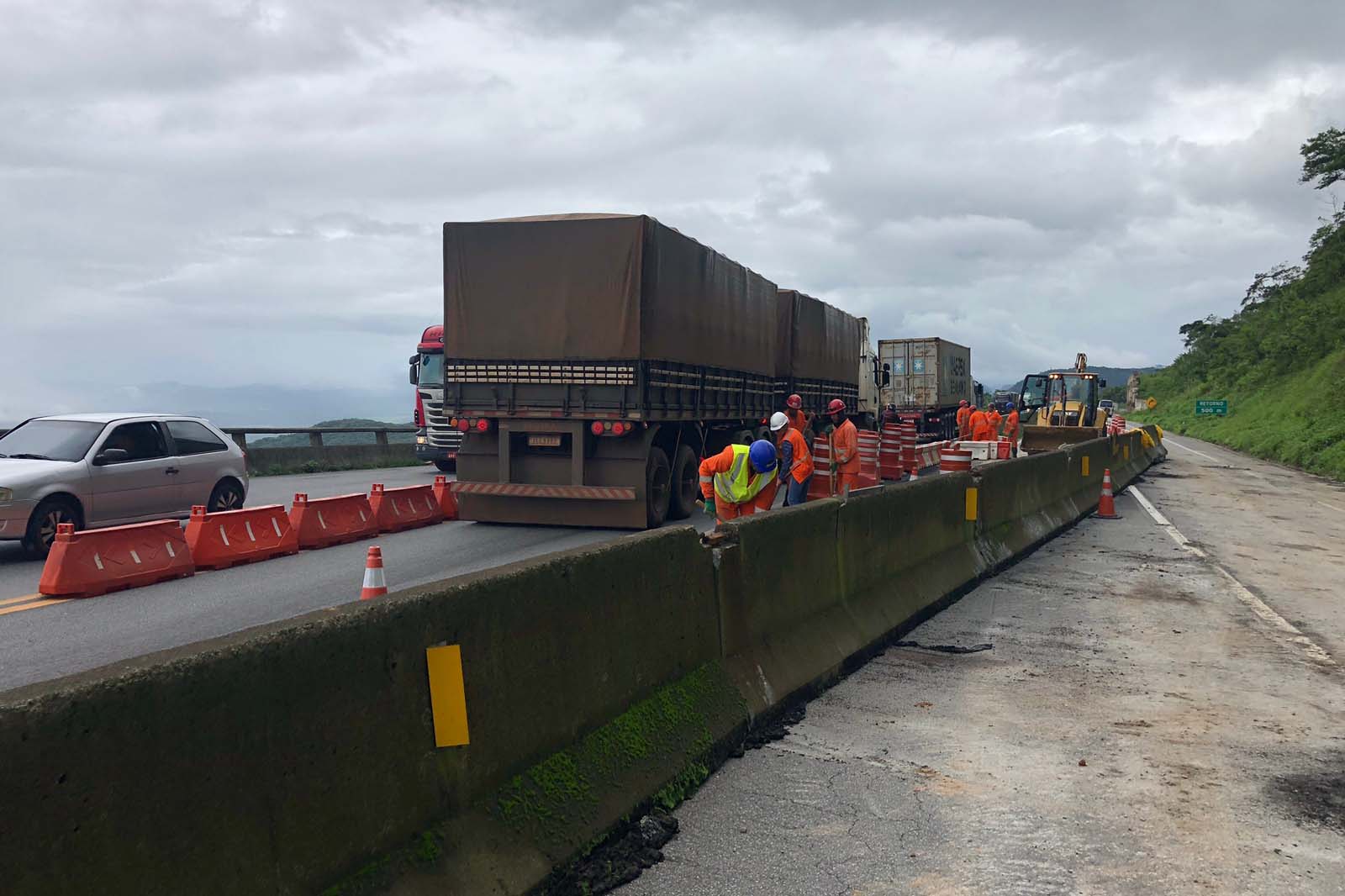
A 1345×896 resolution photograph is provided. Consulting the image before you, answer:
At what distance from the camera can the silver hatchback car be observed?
1108cm

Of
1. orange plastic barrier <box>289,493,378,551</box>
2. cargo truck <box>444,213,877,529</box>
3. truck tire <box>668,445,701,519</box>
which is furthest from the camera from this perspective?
truck tire <box>668,445,701,519</box>

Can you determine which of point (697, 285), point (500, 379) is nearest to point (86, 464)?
point (500, 379)

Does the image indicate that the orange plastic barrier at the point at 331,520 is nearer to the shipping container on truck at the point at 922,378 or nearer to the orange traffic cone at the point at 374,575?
the orange traffic cone at the point at 374,575

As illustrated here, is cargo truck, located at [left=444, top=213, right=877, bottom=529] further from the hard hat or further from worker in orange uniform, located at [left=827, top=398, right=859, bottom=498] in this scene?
the hard hat

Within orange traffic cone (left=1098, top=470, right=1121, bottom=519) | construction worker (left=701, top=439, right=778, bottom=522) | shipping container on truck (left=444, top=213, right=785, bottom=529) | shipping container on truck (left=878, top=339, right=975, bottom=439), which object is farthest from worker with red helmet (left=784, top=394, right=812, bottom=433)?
shipping container on truck (left=878, top=339, right=975, bottom=439)

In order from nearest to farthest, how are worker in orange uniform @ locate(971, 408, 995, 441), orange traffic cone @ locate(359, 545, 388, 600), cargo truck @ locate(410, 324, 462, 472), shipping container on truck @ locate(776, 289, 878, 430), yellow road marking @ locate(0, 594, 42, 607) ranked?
orange traffic cone @ locate(359, 545, 388, 600) < yellow road marking @ locate(0, 594, 42, 607) < shipping container on truck @ locate(776, 289, 878, 430) < cargo truck @ locate(410, 324, 462, 472) < worker in orange uniform @ locate(971, 408, 995, 441)

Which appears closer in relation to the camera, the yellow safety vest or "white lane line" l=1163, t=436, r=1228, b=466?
the yellow safety vest

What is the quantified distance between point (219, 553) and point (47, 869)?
928cm

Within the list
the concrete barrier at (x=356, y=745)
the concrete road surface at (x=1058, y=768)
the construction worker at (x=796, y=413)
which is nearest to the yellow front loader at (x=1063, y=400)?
the construction worker at (x=796, y=413)

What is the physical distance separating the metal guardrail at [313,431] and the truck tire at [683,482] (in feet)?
31.4

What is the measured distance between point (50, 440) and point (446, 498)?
504cm

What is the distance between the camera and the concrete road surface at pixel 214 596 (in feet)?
24.3

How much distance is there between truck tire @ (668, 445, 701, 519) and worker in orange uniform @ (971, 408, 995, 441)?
1198cm

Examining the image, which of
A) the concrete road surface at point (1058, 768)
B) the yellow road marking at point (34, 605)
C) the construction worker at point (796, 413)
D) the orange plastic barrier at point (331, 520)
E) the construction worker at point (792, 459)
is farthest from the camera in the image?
the construction worker at point (796, 413)
